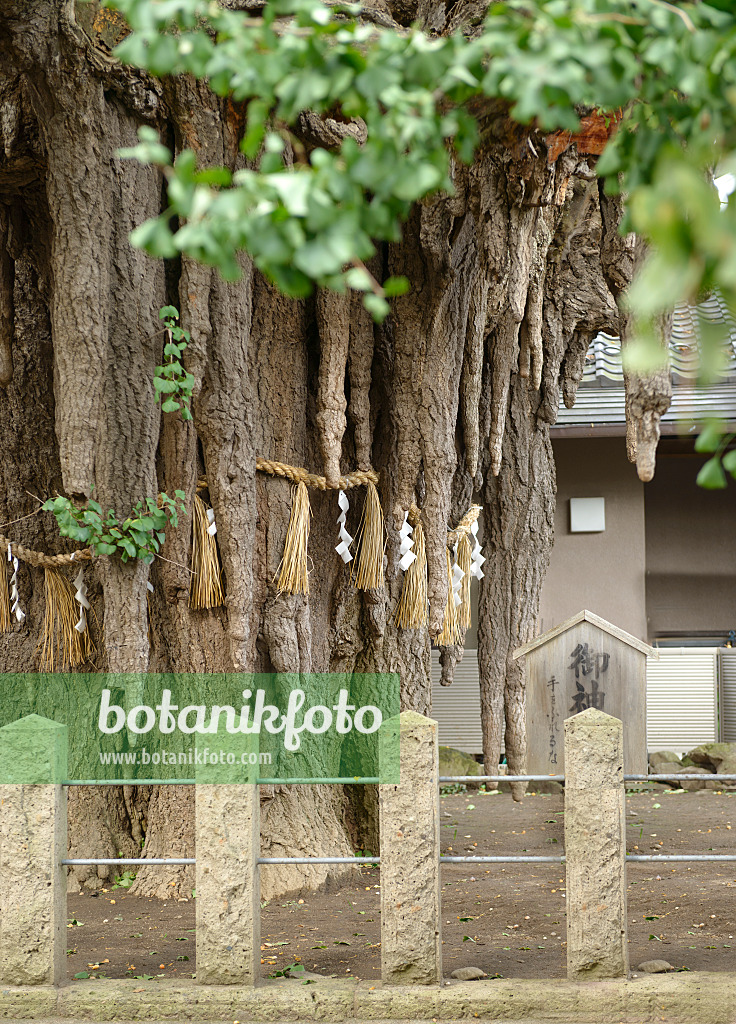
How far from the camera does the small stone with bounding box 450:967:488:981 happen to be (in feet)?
11.6

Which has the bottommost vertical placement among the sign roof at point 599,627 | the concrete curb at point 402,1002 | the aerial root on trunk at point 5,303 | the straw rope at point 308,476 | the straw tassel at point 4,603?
the concrete curb at point 402,1002

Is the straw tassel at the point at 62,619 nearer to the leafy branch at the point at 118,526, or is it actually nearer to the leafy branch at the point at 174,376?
the leafy branch at the point at 118,526

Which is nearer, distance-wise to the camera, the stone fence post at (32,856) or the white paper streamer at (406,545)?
the stone fence post at (32,856)

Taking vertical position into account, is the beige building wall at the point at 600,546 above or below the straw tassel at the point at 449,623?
above

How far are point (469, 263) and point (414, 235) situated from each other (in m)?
0.46

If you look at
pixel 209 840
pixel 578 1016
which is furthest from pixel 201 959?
pixel 578 1016

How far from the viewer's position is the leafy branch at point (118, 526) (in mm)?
4230

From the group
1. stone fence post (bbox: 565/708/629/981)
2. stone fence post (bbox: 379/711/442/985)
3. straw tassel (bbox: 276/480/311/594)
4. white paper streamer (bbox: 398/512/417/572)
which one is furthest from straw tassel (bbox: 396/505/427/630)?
stone fence post (bbox: 565/708/629/981)

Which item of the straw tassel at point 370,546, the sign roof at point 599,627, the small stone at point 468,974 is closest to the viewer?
the small stone at point 468,974

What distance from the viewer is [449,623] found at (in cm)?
550

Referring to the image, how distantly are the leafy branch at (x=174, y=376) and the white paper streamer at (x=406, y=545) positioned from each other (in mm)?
1361

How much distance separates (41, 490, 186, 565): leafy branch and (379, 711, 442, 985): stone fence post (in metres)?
1.51

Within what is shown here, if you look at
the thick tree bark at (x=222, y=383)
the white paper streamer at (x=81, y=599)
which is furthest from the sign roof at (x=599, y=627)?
the white paper streamer at (x=81, y=599)

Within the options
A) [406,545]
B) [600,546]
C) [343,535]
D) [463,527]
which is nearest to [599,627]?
[463,527]
